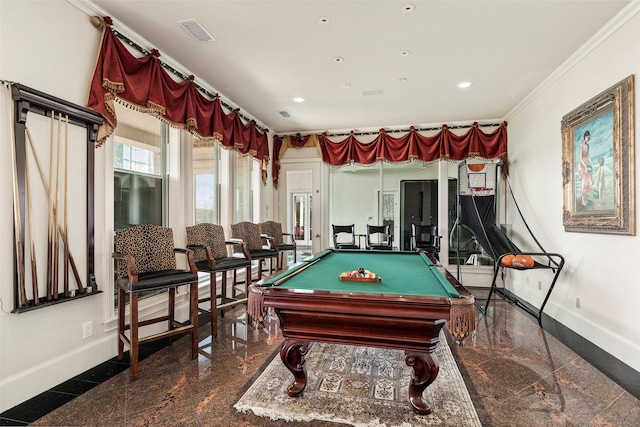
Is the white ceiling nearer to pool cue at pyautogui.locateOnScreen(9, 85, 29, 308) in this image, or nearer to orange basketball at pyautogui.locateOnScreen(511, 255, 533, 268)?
pool cue at pyautogui.locateOnScreen(9, 85, 29, 308)

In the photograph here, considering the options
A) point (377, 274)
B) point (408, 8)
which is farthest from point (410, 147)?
point (377, 274)

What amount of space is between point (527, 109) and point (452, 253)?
252 centimetres

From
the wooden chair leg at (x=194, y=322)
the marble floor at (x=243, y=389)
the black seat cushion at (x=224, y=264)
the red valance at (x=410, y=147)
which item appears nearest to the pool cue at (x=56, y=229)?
the marble floor at (x=243, y=389)

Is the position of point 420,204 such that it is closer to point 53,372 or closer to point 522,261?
point 522,261

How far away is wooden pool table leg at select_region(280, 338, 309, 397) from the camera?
6.18 ft

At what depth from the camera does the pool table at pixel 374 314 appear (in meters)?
1.55

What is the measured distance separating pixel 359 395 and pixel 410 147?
13.8ft

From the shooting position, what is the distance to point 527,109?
4262 millimetres

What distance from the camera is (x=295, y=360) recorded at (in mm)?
1942

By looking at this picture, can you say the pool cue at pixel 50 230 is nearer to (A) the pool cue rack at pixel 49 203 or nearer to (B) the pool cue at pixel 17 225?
(A) the pool cue rack at pixel 49 203

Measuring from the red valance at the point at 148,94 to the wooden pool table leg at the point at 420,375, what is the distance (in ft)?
9.12

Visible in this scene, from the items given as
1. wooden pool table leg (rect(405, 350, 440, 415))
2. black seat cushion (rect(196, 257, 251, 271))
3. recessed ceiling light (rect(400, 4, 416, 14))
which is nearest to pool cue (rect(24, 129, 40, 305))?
black seat cushion (rect(196, 257, 251, 271))

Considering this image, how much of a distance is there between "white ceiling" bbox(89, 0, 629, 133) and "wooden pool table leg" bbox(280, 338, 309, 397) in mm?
2450

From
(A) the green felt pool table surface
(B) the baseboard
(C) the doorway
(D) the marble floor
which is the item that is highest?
(C) the doorway
